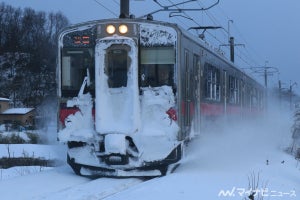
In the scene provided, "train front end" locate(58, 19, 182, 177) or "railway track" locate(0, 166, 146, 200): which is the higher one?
"train front end" locate(58, 19, 182, 177)

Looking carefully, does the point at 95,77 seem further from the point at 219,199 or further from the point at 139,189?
the point at 219,199

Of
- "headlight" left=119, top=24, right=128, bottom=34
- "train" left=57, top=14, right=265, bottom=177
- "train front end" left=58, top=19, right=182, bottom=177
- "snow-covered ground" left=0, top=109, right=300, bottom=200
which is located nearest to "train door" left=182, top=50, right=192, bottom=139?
"train" left=57, top=14, right=265, bottom=177

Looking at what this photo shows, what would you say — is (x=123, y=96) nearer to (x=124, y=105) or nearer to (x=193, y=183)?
(x=124, y=105)

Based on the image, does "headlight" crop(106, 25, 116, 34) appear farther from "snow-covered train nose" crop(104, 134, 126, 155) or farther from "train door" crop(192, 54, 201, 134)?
"train door" crop(192, 54, 201, 134)

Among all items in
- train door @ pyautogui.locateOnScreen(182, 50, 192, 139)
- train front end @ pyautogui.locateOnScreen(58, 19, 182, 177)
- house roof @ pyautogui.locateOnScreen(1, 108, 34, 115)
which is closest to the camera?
train front end @ pyautogui.locateOnScreen(58, 19, 182, 177)

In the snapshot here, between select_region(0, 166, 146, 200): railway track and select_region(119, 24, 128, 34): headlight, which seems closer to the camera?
select_region(0, 166, 146, 200): railway track

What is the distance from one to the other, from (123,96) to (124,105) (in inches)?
6.8

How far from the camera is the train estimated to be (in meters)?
10.8

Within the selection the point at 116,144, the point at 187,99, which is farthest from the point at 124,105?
the point at 187,99

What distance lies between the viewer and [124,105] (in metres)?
10.9

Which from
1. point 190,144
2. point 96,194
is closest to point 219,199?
point 96,194

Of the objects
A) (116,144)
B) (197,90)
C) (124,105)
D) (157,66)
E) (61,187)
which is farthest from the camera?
(197,90)

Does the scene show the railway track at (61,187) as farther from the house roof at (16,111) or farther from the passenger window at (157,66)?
the house roof at (16,111)

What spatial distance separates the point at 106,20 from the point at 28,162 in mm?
12606
